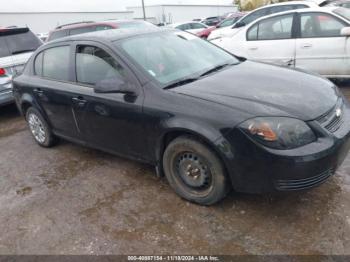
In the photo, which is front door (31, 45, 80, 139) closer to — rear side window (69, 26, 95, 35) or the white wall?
rear side window (69, 26, 95, 35)

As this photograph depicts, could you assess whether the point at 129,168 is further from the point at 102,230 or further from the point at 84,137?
the point at 102,230

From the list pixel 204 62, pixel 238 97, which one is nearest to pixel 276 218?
pixel 238 97

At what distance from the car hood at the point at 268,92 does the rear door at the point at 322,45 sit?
2.75m

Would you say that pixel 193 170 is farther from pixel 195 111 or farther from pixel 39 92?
pixel 39 92

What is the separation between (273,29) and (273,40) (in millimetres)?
230

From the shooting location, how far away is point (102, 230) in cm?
301

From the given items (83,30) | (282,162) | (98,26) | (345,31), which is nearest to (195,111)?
(282,162)

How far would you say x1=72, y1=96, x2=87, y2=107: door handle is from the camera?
12.3 feet

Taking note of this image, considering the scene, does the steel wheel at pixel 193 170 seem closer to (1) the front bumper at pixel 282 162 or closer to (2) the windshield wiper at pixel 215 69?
(1) the front bumper at pixel 282 162

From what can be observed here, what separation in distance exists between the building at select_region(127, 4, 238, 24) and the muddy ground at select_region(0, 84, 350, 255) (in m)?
48.9

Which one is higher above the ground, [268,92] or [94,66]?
[94,66]

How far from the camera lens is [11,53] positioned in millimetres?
6684

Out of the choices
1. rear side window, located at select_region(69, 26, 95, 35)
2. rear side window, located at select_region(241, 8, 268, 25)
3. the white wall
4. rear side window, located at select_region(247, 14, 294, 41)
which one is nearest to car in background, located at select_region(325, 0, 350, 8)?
rear side window, located at select_region(241, 8, 268, 25)

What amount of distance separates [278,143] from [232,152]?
1.20 ft
